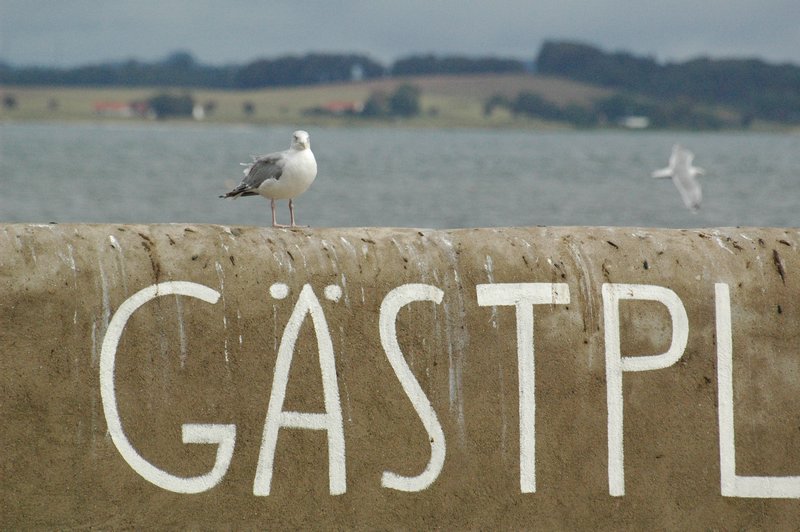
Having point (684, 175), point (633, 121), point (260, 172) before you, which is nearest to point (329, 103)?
point (633, 121)

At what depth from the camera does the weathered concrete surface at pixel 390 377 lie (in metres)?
4.57

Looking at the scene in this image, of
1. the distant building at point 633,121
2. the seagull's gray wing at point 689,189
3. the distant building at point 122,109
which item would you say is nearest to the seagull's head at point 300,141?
the seagull's gray wing at point 689,189

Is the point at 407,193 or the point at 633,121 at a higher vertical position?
the point at 407,193

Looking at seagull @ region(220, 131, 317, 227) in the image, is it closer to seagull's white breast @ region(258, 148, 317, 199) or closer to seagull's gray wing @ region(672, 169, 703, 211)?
seagull's white breast @ region(258, 148, 317, 199)

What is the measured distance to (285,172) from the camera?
18.1 ft

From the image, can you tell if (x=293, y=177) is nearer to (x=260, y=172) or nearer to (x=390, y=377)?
(x=260, y=172)

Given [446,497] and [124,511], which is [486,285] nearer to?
[446,497]

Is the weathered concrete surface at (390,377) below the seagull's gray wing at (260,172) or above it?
below

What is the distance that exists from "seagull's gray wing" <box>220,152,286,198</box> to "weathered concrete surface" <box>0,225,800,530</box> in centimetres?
80

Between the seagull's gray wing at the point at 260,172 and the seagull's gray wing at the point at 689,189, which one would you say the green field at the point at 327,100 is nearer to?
the seagull's gray wing at the point at 689,189

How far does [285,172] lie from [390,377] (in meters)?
1.27

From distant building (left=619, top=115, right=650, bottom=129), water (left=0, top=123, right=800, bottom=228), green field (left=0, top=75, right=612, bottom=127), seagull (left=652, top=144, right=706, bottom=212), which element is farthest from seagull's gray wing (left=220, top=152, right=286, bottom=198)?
distant building (left=619, top=115, right=650, bottom=129)

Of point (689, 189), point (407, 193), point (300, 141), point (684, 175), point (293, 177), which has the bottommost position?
point (407, 193)

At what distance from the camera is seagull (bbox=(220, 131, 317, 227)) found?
5504 millimetres
